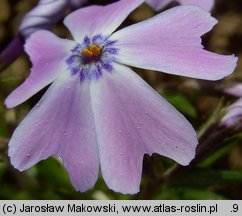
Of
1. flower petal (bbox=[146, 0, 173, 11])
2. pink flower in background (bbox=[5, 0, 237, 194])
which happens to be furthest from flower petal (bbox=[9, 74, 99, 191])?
flower petal (bbox=[146, 0, 173, 11])

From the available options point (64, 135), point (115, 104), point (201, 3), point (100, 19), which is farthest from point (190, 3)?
point (64, 135)

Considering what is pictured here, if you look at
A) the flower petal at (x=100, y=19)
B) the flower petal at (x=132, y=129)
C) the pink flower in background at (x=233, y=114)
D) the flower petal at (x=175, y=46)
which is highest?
the flower petal at (x=100, y=19)

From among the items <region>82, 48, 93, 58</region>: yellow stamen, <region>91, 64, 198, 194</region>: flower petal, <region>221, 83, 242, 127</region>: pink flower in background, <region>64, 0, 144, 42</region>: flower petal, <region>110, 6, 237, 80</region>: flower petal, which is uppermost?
<region>64, 0, 144, 42</region>: flower petal

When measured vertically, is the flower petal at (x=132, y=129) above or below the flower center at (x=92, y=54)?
below

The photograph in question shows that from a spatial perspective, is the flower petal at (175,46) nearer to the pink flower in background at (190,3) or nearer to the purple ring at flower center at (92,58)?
the purple ring at flower center at (92,58)

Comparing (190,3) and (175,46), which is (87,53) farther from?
(190,3)

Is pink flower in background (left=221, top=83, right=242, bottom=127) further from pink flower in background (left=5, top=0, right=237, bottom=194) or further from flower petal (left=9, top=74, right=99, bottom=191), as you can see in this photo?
flower petal (left=9, top=74, right=99, bottom=191)

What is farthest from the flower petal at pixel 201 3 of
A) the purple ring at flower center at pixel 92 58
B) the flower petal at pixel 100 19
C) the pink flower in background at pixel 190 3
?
the purple ring at flower center at pixel 92 58
